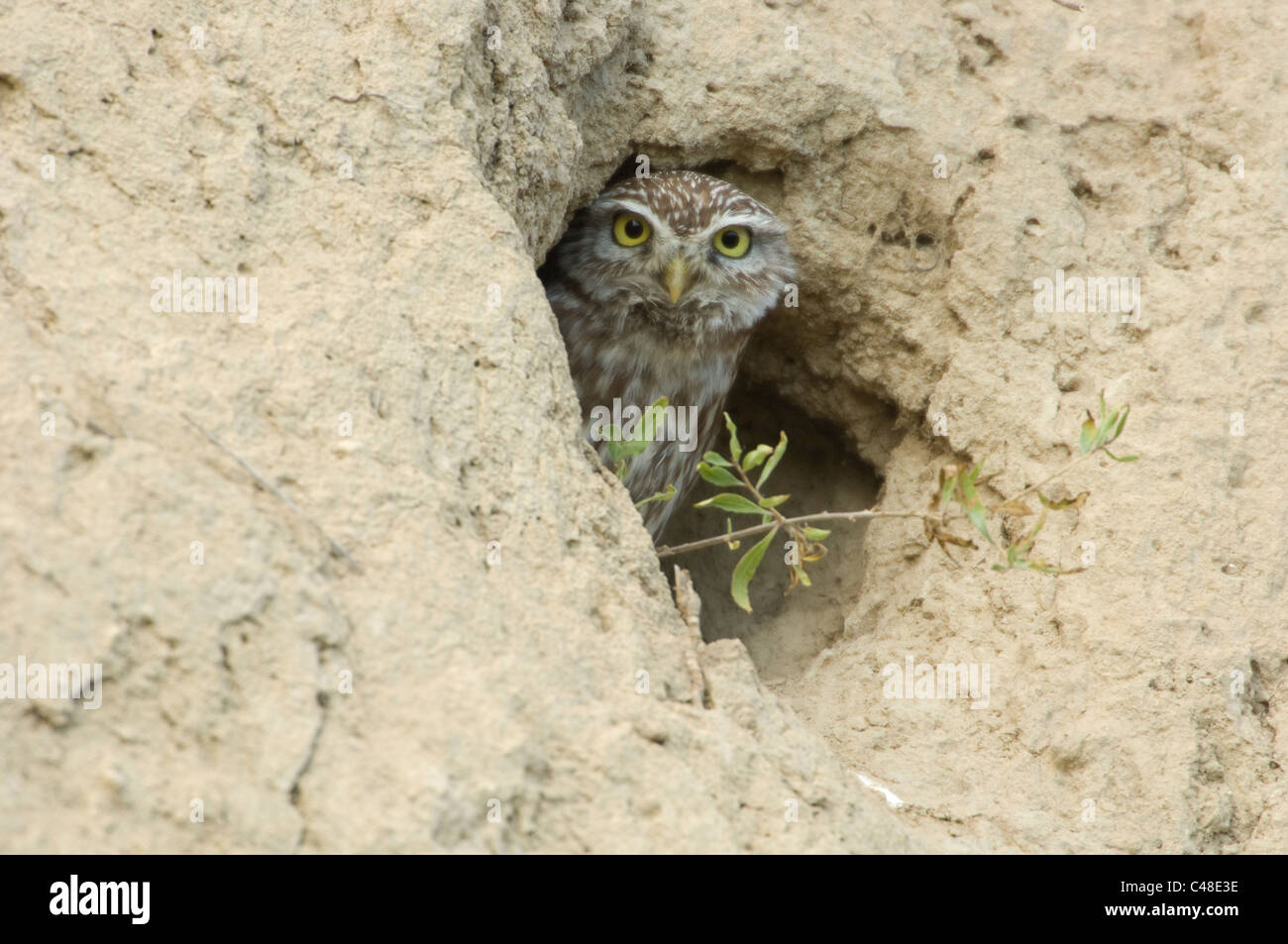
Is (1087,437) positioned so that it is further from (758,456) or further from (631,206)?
(631,206)

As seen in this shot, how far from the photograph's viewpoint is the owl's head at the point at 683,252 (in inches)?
165

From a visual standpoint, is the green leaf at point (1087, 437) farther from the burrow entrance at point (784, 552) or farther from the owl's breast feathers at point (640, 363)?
the owl's breast feathers at point (640, 363)

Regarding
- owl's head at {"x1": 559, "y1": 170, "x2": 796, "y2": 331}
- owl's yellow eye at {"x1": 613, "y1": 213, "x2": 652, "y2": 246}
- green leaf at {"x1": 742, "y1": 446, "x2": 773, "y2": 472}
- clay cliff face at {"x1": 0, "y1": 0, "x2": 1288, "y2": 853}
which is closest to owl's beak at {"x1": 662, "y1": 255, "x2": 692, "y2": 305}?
owl's head at {"x1": 559, "y1": 170, "x2": 796, "y2": 331}

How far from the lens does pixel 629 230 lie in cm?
427

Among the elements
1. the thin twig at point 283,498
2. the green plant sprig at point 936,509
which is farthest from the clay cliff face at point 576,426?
the green plant sprig at point 936,509

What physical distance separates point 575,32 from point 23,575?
2434 mm

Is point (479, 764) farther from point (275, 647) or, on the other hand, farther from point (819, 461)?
point (819, 461)

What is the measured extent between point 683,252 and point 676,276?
87 millimetres

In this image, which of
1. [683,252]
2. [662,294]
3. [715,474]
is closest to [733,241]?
[683,252]

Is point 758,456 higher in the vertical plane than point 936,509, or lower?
higher

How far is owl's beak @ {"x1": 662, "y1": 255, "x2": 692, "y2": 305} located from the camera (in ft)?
13.8

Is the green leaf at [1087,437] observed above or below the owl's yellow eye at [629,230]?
below

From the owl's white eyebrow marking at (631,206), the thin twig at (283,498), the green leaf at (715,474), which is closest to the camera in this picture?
the thin twig at (283,498)

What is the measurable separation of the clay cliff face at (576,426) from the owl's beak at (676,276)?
36 centimetres
